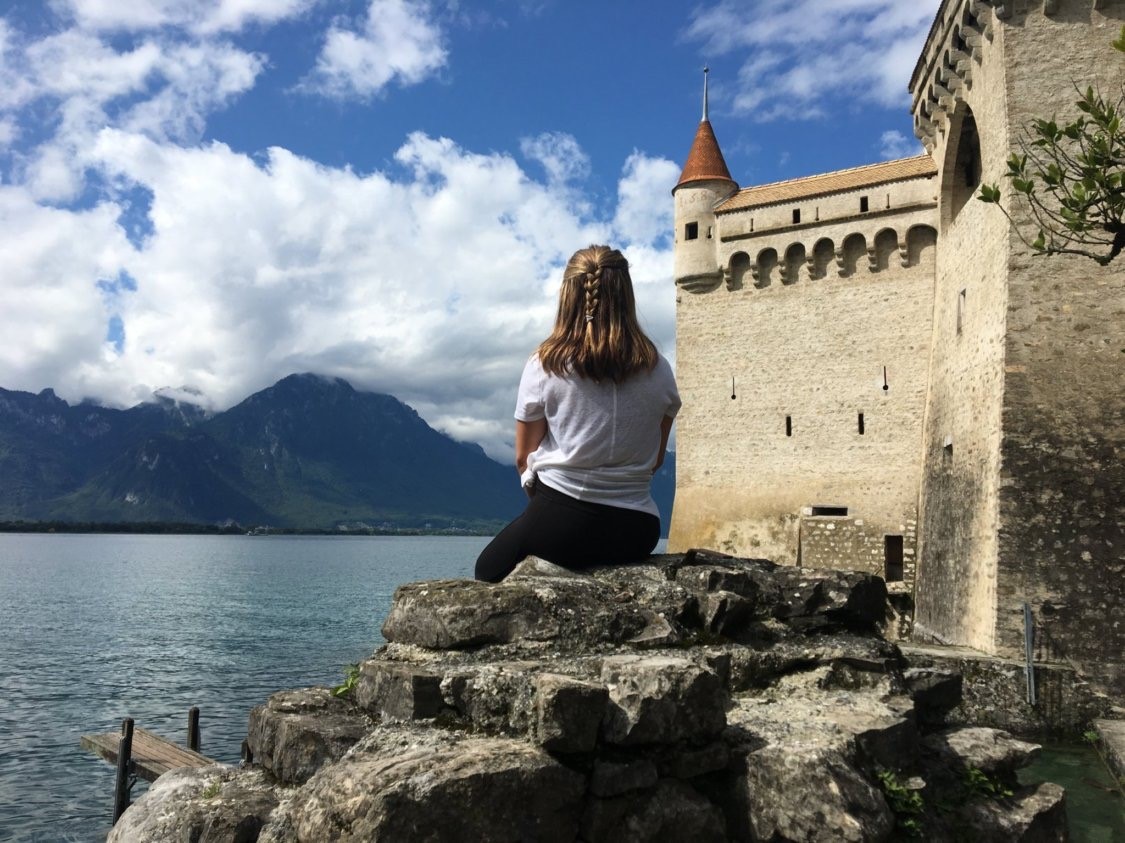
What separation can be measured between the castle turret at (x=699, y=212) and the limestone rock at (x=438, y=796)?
2309 cm

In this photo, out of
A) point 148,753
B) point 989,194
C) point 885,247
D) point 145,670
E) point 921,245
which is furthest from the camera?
point 145,670

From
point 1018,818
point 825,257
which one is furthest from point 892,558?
point 1018,818

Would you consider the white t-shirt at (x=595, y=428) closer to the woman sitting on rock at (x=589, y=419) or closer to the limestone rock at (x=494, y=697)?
the woman sitting on rock at (x=589, y=419)

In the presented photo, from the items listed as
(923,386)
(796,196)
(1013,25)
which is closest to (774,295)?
(796,196)

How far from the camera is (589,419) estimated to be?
487 centimetres

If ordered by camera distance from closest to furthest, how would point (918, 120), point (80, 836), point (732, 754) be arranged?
point (732, 754) < point (80, 836) < point (918, 120)

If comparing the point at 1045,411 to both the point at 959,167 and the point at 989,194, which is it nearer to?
the point at 989,194

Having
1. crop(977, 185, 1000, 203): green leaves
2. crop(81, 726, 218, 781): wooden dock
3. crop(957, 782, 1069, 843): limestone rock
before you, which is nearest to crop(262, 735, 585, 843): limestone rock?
crop(957, 782, 1069, 843): limestone rock

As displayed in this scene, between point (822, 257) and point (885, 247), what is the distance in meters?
1.66

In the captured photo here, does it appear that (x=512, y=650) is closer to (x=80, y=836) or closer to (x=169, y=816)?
(x=169, y=816)

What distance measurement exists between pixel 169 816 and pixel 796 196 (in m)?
23.4

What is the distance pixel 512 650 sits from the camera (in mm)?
4238

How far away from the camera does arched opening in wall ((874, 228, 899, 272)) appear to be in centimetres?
2294

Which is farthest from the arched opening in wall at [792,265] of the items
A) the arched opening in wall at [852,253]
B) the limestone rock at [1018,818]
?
the limestone rock at [1018,818]
